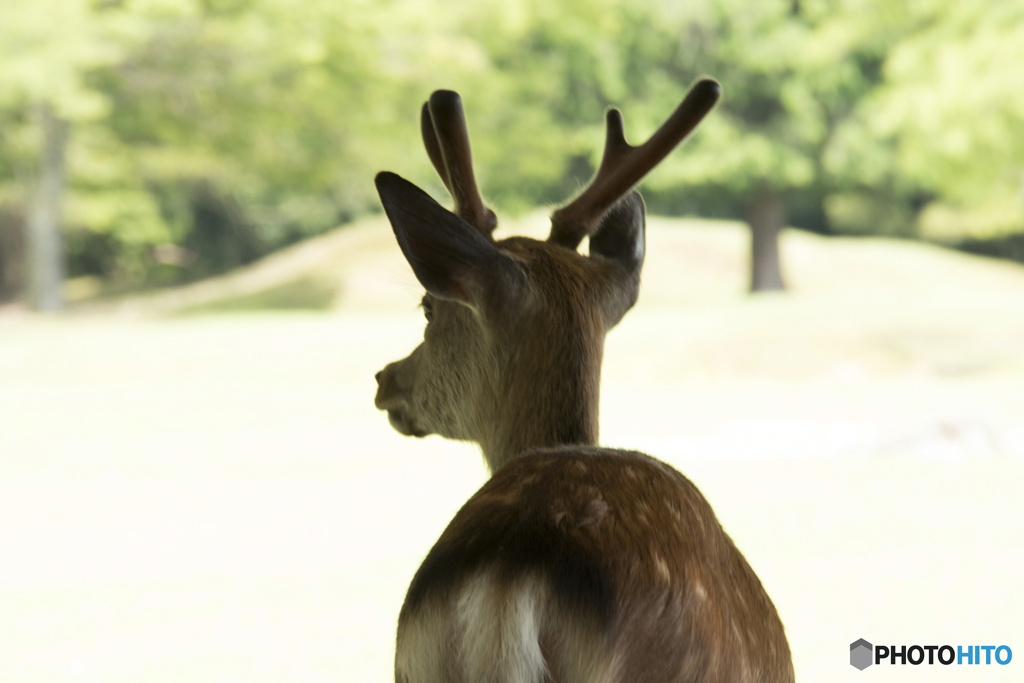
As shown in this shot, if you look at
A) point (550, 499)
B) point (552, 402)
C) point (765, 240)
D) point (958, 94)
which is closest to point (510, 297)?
point (552, 402)

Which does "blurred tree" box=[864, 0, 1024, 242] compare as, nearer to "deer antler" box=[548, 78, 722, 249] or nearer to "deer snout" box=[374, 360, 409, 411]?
"deer antler" box=[548, 78, 722, 249]

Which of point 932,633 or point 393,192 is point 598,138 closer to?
point 932,633

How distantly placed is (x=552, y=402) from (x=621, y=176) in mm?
333

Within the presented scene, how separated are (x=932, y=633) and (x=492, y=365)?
2.23 metres

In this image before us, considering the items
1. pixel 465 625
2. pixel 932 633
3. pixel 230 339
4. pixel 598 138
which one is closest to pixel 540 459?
pixel 465 625

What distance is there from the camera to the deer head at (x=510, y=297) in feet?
4.28

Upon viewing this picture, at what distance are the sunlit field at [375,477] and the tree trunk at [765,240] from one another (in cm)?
341

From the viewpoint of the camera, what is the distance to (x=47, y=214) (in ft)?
43.9

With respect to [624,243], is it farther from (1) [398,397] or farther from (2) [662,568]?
(2) [662,568]

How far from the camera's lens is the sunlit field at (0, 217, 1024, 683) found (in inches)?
130

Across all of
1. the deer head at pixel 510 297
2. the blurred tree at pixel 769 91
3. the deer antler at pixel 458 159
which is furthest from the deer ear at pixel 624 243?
the blurred tree at pixel 769 91

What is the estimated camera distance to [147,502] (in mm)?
5133

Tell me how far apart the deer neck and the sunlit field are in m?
0.35

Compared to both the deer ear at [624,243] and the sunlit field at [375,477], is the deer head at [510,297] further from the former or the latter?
the sunlit field at [375,477]
